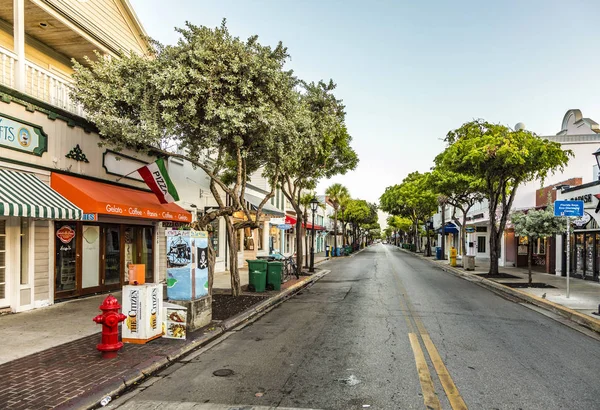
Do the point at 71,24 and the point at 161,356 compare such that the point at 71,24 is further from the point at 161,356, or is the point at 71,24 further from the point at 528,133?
the point at 528,133

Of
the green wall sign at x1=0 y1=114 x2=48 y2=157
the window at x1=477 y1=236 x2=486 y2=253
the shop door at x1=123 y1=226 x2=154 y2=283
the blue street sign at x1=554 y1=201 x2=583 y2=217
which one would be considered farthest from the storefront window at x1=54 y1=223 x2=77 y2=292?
the window at x1=477 y1=236 x2=486 y2=253

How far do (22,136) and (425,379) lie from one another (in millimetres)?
9877

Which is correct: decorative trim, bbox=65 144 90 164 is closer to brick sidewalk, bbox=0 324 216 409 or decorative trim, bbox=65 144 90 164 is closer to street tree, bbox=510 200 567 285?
brick sidewalk, bbox=0 324 216 409

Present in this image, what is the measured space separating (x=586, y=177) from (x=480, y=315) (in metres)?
29.7

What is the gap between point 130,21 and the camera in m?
15.5

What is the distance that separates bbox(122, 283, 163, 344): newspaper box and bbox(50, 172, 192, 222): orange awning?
4162 mm

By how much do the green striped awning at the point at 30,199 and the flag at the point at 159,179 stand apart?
3283mm

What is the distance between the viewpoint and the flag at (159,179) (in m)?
13.3

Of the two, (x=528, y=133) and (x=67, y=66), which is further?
(x=528, y=133)

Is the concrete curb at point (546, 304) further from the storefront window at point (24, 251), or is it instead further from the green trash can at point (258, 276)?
the storefront window at point (24, 251)

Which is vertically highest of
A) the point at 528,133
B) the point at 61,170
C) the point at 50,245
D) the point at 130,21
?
the point at 130,21

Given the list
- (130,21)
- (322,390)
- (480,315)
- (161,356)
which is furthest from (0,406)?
(130,21)

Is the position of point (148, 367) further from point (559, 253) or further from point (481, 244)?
point (481, 244)

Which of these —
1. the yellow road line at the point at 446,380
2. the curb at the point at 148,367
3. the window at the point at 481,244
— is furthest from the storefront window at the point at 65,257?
the window at the point at 481,244
